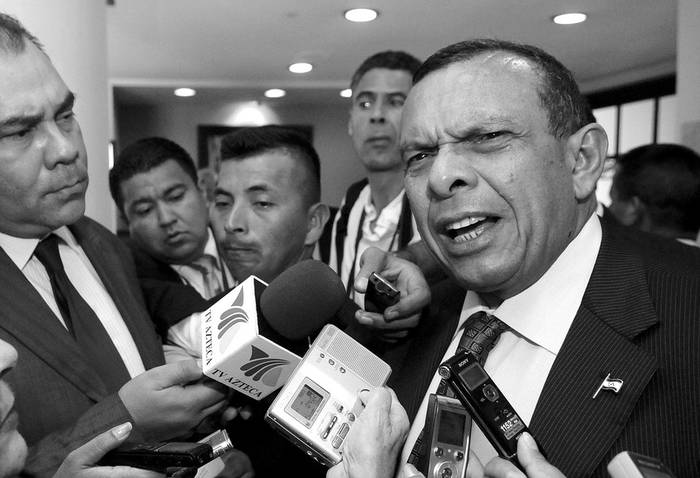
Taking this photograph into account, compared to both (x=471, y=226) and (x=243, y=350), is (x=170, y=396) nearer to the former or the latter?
(x=243, y=350)

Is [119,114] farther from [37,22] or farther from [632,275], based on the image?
[632,275]

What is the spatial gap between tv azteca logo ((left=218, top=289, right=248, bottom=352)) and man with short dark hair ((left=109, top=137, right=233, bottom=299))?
45.3 inches

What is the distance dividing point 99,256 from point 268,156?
0.55m

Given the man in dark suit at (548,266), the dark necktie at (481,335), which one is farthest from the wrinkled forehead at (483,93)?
the dark necktie at (481,335)

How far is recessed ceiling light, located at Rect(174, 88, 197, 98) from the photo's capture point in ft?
26.2

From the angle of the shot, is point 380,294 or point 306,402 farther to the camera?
point 380,294

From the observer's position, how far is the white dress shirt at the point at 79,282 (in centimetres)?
147

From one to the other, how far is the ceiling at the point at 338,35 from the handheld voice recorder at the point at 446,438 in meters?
4.21

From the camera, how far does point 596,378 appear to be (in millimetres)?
1125

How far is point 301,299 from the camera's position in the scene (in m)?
Result: 1.25

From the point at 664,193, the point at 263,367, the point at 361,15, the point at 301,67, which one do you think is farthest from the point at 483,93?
the point at 301,67

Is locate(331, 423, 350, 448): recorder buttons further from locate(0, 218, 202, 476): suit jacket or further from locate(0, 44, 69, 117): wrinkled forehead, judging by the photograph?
locate(0, 44, 69, 117): wrinkled forehead

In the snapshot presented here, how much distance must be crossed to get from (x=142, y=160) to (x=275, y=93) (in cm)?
604

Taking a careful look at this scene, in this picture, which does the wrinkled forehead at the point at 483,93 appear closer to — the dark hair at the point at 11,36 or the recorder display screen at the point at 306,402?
the recorder display screen at the point at 306,402
